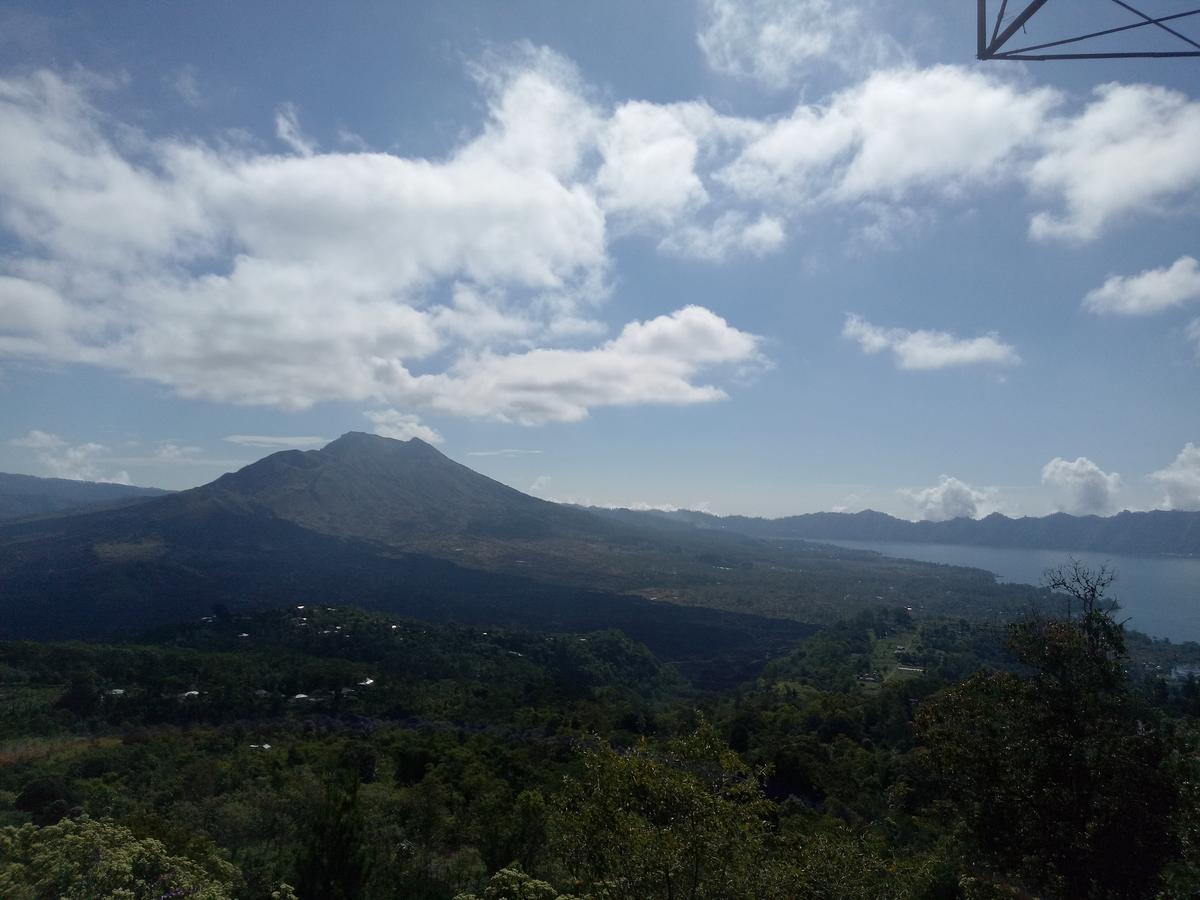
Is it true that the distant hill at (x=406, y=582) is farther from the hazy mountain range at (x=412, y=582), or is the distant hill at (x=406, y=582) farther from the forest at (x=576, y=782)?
the forest at (x=576, y=782)

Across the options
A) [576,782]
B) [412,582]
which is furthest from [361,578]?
[576,782]

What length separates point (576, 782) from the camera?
12.4 m

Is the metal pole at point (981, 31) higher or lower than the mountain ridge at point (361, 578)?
higher

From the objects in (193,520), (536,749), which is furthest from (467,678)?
(193,520)

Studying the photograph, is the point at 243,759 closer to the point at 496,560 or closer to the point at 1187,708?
the point at 1187,708

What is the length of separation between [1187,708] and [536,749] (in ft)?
151

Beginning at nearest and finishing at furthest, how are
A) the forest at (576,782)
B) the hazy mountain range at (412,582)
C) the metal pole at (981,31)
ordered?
the metal pole at (981,31) < the forest at (576,782) < the hazy mountain range at (412,582)

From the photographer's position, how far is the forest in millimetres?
9625

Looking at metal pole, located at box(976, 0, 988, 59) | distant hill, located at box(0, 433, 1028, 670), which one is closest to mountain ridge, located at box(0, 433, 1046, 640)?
distant hill, located at box(0, 433, 1028, 670)

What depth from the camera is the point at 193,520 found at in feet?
592

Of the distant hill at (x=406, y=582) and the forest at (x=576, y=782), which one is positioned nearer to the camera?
the forest at (x=576, y=782)

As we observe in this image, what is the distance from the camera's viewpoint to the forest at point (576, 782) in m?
9.62

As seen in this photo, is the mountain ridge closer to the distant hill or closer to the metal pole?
the distant hill

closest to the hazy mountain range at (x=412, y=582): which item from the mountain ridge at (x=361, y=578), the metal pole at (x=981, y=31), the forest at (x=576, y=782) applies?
the mountain ridge at (x=361, y=578)
